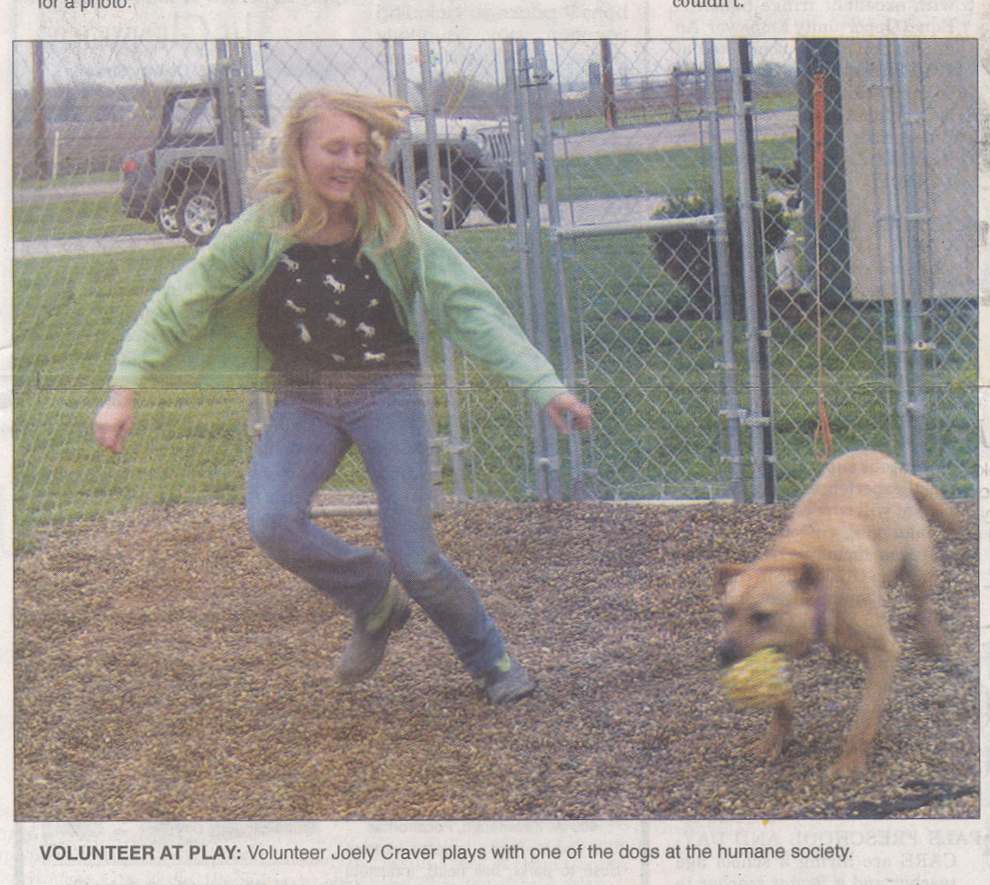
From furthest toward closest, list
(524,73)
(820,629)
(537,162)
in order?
(537,162), (524,73), (820,629)

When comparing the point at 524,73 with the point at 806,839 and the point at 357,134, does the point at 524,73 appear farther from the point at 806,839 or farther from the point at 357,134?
the point at 806,839

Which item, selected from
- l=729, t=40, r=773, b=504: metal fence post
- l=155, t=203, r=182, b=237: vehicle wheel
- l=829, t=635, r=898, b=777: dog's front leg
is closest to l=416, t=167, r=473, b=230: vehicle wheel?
l=155, t=203, r=182, b=237: vehicle wheel

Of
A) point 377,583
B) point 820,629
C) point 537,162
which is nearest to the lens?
point 820,629

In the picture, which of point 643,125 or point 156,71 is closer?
point 156,71

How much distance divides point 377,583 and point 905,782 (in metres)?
1.10

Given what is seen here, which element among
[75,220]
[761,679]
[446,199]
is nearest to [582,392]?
[446,199]

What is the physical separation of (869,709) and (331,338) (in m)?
1.25

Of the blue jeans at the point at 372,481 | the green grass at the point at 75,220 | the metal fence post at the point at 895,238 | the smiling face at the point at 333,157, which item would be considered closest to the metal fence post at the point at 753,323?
the metal fence post at the point at 895,238

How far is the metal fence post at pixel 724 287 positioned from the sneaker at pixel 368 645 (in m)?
0.87

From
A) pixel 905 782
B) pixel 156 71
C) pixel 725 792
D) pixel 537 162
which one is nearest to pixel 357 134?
pixel 156 71

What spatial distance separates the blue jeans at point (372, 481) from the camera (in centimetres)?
282

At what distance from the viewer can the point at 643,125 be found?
3.35 metres

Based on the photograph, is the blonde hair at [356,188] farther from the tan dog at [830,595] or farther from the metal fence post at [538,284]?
the tan dog at [830,595]

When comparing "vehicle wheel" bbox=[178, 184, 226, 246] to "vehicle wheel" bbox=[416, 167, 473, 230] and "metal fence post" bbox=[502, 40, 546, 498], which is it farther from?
"metal fence post" bbox=[502, 40, 546, 498]
